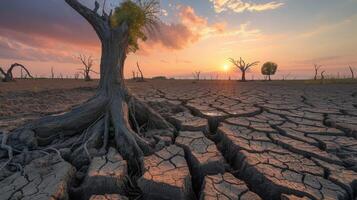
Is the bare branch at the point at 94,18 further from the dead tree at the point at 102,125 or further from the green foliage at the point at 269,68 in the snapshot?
the green foliage at the point at 269,68

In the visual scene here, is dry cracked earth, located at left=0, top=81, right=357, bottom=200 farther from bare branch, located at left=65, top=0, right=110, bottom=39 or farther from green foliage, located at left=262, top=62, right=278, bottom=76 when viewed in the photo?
green foliage, located at left=262, top=62, right=278, bottom=76

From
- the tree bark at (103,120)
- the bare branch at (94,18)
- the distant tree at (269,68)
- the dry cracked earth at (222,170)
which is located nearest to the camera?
the dry cracked earth at (222,170)

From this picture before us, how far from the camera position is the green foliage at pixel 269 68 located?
1614 inches

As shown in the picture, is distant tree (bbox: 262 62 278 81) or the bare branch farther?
distant tree (bbox: 262 62 278 81)

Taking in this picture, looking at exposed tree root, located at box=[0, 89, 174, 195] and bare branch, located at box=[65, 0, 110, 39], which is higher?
bare branch, located at box=[65, 0, 110, 39]

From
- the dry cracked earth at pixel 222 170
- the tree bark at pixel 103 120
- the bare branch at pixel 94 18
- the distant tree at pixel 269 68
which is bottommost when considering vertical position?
the dry cracked earth at pixel 222 170

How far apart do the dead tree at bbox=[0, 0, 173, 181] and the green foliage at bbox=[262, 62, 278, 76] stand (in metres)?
40.7

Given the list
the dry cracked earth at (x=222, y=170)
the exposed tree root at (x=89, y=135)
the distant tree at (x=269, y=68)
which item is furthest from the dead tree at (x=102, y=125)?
the distant tree at (x=269, y=68)

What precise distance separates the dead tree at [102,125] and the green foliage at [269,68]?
40.7 m

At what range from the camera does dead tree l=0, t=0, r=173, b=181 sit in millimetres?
2787

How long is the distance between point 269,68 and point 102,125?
1641 inches

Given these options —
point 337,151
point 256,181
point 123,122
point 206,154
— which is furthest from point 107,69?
point 337,151

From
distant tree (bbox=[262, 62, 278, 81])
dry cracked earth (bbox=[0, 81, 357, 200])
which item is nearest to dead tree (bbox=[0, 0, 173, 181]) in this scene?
dry cracked earth (bbox=[0, 81, 357, 200])

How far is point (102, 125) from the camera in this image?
3.26 meters
